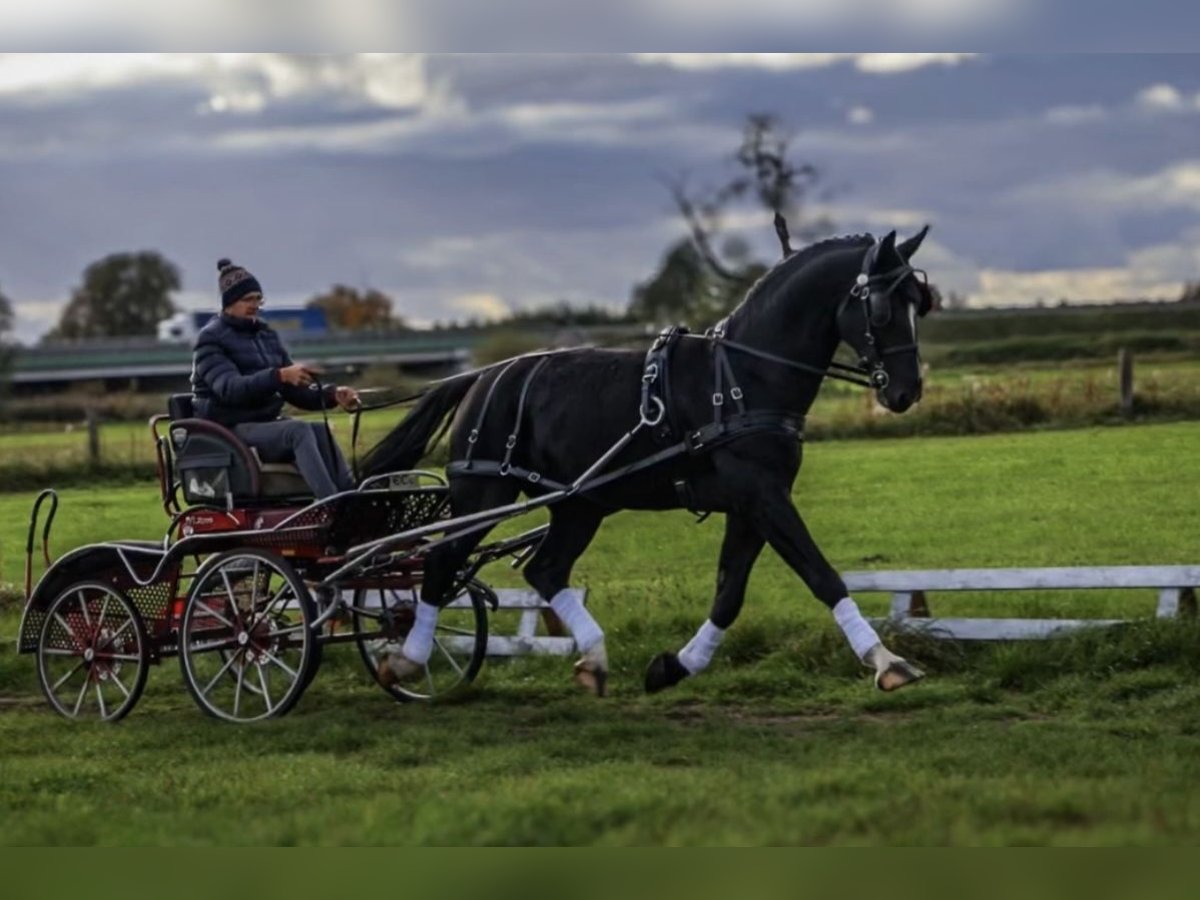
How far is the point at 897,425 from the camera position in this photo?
699 inches

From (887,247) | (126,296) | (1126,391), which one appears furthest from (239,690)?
(126,296)

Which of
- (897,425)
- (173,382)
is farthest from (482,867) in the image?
(173,382)

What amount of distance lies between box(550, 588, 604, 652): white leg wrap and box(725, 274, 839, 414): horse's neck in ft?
4.37

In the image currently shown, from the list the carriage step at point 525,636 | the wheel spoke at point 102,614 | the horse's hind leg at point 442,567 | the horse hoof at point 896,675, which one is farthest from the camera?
the carriage step at point 525,636

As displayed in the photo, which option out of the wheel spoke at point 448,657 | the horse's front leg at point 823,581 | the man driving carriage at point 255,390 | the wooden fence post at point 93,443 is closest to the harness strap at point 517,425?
the man driving carriage at point 255,390

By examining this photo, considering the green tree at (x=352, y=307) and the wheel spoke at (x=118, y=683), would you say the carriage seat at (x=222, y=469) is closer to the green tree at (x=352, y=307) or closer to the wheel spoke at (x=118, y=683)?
the wheel spoke at (x=118, y=683)

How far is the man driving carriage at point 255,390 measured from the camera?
9.01 meters

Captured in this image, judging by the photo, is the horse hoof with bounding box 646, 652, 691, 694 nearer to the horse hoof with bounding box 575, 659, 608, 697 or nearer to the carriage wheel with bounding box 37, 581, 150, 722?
the horse hoof with bounding box 575, 659, 608, 697

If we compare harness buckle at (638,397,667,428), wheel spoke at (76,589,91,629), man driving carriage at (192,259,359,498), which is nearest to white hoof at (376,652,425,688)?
man driving carriage at (192,259,359,498)

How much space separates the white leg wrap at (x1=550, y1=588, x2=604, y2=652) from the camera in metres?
8.85

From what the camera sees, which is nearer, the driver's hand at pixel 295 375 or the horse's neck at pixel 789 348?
the horse's neck at pixel 789 348

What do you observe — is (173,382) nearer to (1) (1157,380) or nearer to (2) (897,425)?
(2) (897,425)

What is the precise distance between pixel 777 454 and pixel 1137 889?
3998 millimetres

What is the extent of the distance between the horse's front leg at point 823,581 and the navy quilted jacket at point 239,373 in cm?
235
